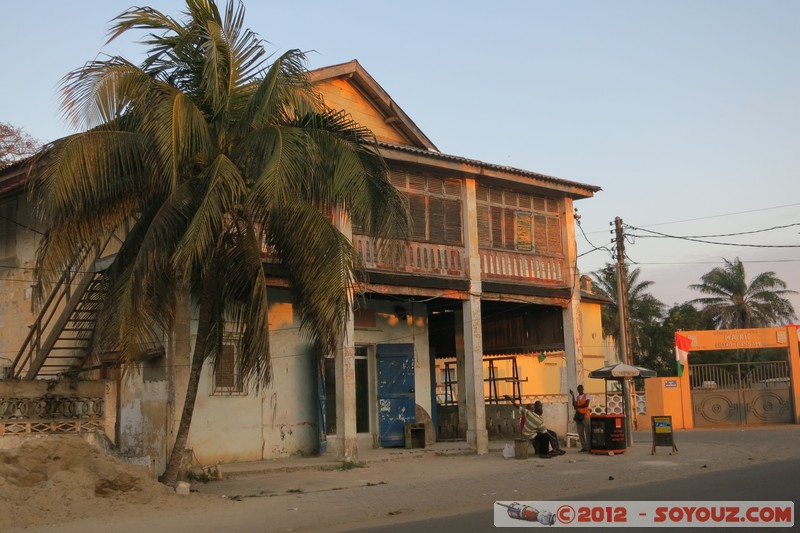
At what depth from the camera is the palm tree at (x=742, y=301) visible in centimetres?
4841

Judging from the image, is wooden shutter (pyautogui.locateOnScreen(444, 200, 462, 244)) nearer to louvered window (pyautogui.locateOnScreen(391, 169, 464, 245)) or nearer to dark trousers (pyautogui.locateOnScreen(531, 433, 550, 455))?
louvered window (pyautogui.locateOnScreen(391, 169, 464, 245))

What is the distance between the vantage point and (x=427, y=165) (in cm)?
1878

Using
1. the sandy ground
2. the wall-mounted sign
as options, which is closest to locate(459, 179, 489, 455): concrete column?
the sandy ground

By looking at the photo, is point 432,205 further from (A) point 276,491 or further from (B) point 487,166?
(A) point 276,491

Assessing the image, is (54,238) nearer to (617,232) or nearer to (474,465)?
(474,465)

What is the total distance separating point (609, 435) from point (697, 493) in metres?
7.12

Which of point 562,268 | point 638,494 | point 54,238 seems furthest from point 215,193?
point 562,268

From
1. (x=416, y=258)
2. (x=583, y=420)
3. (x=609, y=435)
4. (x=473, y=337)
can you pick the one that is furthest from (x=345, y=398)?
(x=609, y=435)

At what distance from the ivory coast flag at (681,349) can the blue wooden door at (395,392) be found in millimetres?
14301

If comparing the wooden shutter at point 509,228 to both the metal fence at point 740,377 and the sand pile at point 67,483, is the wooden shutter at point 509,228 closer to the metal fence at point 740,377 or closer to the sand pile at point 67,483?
the sand pile at point 67,483

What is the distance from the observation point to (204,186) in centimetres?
1222

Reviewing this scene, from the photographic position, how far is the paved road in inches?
369

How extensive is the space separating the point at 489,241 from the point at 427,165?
8.79 feet

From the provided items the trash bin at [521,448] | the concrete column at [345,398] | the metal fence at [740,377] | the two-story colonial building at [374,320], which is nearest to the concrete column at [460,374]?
the two-story colonial building at [374,320]
